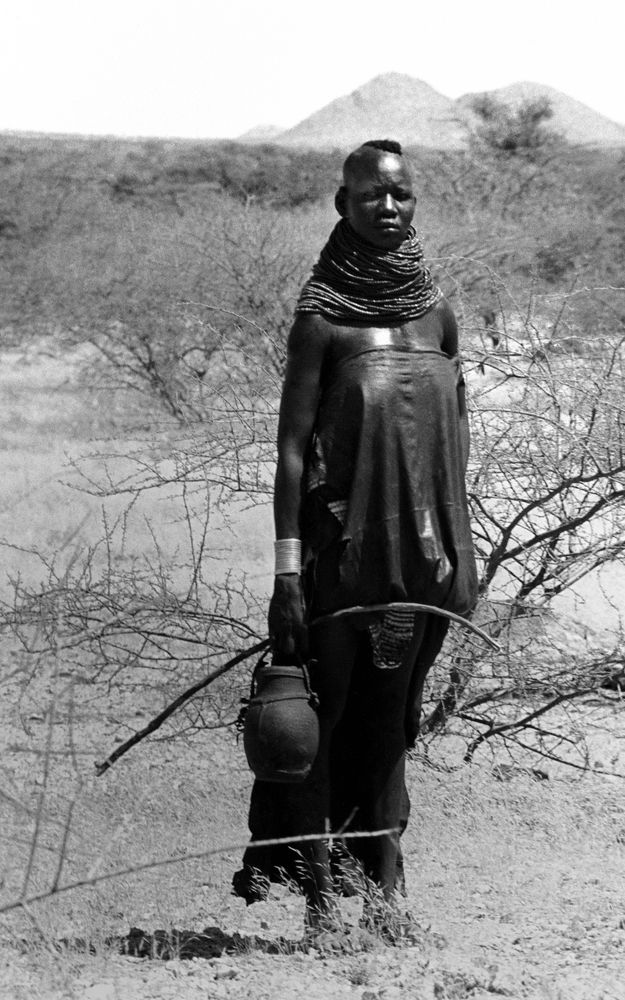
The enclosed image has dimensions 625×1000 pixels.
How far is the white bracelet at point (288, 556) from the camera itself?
3576mm

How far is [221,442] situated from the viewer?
6.28 m

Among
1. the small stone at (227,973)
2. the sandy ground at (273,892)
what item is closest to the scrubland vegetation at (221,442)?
the sandy ground at (273,892)

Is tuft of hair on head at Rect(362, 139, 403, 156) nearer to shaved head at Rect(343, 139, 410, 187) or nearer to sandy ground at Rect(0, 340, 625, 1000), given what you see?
shaved head at Rect(343, 139, 410, 187)

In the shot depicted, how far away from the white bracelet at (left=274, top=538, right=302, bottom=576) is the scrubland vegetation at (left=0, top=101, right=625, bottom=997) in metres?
0.54

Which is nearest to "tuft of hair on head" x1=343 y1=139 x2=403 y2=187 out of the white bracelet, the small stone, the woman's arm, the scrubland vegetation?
the woman's arm

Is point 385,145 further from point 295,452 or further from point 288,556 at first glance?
point 288,556

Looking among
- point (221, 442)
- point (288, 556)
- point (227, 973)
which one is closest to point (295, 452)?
point (288, 556)

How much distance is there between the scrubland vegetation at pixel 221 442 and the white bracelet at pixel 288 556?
0.54m

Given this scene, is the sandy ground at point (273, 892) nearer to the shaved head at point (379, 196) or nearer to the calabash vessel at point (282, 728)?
the calabash vessel at point (282, 728)

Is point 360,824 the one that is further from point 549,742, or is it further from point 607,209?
point 607,209

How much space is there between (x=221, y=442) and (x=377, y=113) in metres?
74.8

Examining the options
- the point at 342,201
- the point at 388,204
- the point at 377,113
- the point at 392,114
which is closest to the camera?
the point at 388,204

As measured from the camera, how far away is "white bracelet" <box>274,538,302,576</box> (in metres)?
3.58

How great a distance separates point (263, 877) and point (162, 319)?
44.7ft
